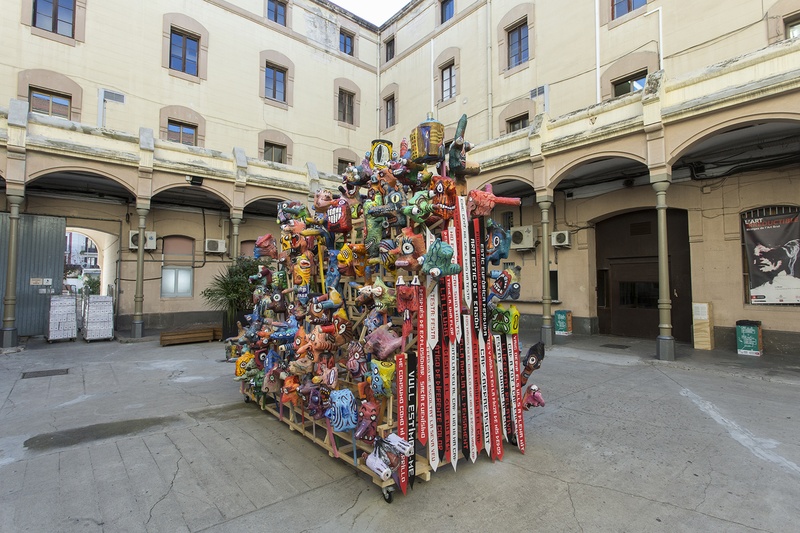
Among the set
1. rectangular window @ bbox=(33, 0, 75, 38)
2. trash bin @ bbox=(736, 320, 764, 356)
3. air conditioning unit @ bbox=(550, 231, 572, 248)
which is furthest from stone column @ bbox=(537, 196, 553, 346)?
rectangular window @ bbox=(33, 0, 75, 38)

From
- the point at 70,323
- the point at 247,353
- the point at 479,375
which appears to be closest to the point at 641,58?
the point at 479,375

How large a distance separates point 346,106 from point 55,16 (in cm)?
1026

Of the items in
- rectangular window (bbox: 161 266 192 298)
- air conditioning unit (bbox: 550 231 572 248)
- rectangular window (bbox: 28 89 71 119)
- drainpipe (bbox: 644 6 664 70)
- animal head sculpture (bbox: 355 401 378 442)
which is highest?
drainpipe (bbox: 644 6 664 70)

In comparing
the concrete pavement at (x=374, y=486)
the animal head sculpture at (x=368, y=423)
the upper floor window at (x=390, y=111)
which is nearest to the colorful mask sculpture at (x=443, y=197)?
the animal head sculpture at (x=368, y=423)

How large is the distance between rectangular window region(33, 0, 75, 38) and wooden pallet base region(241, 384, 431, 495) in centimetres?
1354

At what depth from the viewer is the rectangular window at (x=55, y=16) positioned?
Answer: 462 inches

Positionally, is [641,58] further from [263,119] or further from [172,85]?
[172,85]

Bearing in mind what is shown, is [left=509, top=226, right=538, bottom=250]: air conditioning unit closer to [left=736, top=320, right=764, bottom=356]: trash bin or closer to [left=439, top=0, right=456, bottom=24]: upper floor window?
[left=736, top=320, right=764, bottom=356]: trash bin

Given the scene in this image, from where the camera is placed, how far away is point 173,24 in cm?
1387

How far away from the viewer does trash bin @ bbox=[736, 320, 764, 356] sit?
8.59 meters

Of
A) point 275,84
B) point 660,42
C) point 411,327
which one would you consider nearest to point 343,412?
point 411,327

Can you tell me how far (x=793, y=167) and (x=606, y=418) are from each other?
8029mm

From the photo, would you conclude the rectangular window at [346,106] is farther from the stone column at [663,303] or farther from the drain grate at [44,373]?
the drain grate at [44,373]

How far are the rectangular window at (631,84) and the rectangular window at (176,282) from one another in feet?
49.6
